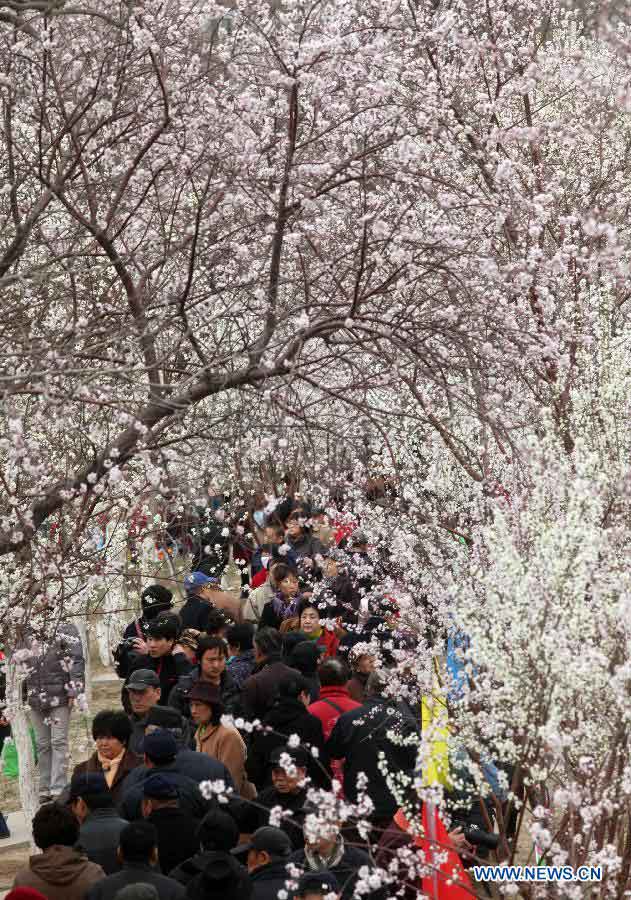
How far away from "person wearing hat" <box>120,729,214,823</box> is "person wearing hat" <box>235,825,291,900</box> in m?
0.66

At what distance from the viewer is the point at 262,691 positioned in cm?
894

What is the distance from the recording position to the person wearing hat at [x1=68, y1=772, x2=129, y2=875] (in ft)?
22.7

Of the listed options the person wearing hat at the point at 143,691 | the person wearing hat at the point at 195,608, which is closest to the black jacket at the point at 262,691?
the person wearing hat at the point at 143,691

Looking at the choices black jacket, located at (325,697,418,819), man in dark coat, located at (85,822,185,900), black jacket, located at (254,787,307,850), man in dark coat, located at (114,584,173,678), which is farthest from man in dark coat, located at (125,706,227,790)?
man in dark coat, located at (114,584,173,678)

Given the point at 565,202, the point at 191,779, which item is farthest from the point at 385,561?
the point at 565,202

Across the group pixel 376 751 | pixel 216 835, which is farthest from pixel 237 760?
pixel 216 835

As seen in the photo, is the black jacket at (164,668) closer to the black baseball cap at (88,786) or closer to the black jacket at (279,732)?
the black jacket at (279,732)

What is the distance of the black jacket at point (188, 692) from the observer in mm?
9594

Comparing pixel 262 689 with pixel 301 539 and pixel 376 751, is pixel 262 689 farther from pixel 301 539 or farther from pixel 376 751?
pixel 301 539

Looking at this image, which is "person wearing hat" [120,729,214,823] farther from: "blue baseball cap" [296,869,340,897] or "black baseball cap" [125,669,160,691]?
"black baseball cap" [125,669,160,691]

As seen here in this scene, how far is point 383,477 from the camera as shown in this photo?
11.1 metres

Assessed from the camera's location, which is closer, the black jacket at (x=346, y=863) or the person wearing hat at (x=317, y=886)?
the person wearing hat at (x=317, y=886)

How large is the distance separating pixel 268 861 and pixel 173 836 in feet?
2.68

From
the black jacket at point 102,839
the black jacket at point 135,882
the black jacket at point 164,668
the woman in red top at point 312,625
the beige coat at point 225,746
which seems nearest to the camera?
the black jacket at point 135,882
